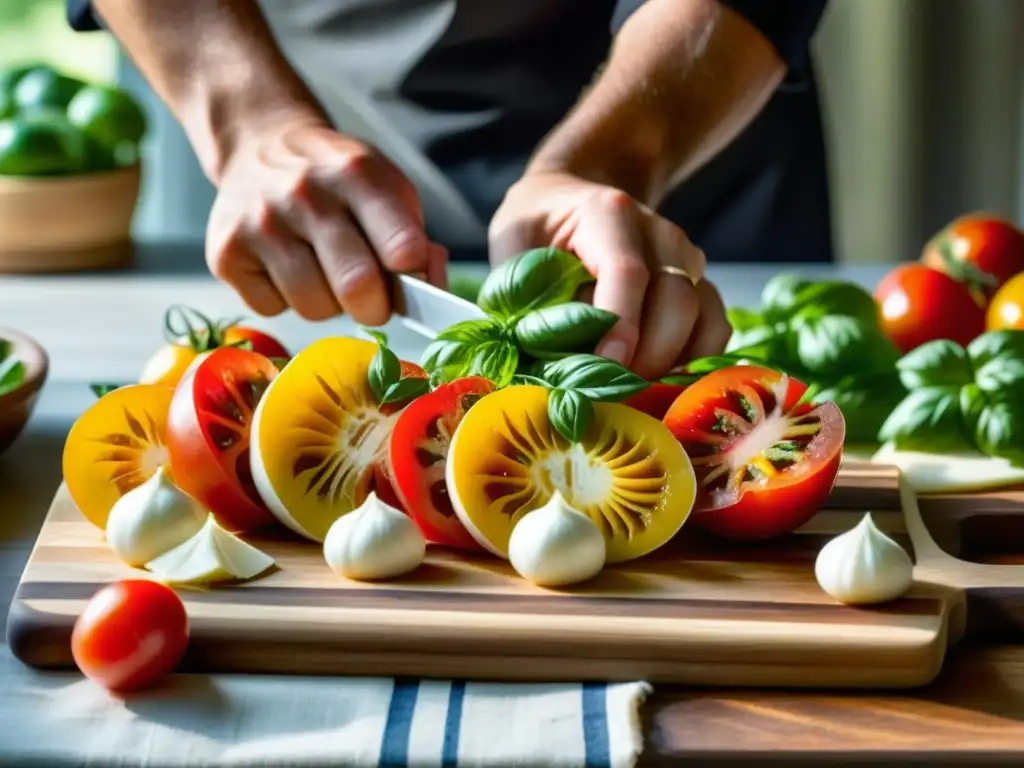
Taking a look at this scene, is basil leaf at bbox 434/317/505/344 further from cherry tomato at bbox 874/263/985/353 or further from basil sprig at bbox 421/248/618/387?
cherry tomato at bbox 874/263/985/353

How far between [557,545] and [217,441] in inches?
12.3

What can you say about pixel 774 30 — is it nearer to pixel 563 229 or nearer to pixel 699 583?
pixel 563 229

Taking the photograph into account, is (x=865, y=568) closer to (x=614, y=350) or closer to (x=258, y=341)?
(x=614, y=350)

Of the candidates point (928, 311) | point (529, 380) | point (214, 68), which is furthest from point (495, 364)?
point (214, 68)

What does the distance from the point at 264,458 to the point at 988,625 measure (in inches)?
22.4

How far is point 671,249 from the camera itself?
57.4 inches

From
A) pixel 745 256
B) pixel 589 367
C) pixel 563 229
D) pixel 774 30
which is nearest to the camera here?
pixel 589 367

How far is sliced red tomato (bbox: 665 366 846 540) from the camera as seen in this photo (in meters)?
1.15

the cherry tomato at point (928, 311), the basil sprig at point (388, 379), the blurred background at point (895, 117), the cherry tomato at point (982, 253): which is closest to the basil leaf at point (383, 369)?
the basil sprig at point (388, 379)

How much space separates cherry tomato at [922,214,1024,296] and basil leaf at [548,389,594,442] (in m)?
0.86

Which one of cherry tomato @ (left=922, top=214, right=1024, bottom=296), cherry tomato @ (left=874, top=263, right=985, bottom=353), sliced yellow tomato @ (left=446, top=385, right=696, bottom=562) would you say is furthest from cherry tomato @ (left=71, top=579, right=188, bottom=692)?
cherry tomato @ (left=922, top=214, right=1024, bottom=296)

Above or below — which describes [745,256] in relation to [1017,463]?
below

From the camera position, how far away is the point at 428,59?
2186mm

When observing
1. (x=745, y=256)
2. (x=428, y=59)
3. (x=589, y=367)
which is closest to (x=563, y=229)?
(x=589, y=367)
